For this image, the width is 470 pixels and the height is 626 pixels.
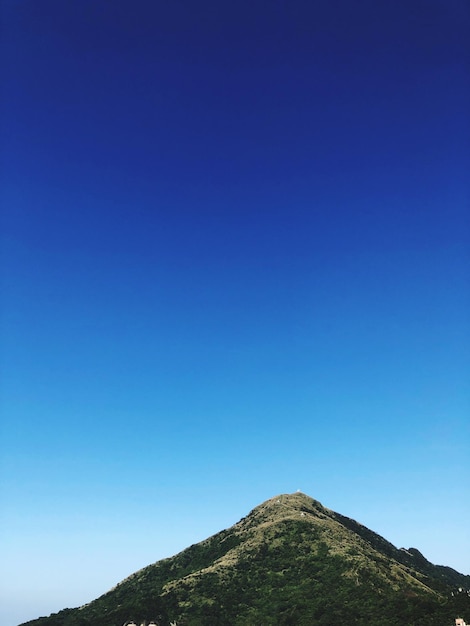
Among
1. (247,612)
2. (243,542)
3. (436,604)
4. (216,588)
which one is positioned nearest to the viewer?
(436,604)

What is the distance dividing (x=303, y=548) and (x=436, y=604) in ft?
158

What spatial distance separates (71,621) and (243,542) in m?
57.7

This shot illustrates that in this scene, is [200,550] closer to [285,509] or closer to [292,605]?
[285,509]

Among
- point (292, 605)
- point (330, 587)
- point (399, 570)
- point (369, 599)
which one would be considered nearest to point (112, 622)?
point (292, 605)

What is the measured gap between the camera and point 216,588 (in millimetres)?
150250

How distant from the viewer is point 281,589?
5733 inches

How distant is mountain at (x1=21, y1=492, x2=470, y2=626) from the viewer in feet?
414

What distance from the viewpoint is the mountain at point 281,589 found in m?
126

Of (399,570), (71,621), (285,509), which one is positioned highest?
(285,509)

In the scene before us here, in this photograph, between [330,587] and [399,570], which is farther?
[399,570]

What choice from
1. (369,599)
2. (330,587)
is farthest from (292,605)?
(369,599)

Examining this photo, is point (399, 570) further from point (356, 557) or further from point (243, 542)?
point (243, 542)

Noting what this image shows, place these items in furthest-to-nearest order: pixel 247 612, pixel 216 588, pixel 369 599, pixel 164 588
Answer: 1. pixel 164 588
2. pixel 216 588
3. pixel 247 612
4. pixel 369 599

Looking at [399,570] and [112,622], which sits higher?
[399,570]
